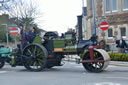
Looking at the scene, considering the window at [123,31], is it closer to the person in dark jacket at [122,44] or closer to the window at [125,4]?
the window at [125,4]

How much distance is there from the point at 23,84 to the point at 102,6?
1657cm

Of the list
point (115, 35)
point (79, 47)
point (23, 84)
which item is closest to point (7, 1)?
point (115, 35)

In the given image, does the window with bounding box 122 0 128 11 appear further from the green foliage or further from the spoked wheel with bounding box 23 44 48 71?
the spoked wheel with bounding box 23 44 48 71

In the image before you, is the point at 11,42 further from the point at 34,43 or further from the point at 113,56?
the point at 34,43

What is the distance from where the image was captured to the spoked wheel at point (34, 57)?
34.1 feet

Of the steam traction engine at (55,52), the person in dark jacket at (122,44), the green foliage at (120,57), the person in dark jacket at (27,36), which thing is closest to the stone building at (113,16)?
the person in dark jacket at (122,44)

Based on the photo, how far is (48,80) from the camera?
845 centimetres


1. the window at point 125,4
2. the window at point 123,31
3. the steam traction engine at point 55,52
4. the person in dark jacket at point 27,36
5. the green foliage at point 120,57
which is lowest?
the green foliage at point 120,57

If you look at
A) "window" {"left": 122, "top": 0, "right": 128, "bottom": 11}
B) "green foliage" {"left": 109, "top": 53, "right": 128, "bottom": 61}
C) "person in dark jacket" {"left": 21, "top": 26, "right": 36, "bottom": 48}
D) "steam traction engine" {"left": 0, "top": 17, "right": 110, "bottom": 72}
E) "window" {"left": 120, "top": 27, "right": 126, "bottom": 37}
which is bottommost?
"green foliage" {"left": 109, "top": 53, "right": 128, "bottom": 61}

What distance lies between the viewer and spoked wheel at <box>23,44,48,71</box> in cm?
1040

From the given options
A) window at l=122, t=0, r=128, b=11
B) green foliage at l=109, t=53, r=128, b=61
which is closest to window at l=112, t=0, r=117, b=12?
window at l=122, t=0, r=128, b=11

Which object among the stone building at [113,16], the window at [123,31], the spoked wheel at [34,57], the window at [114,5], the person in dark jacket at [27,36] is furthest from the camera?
the window at [114,5]

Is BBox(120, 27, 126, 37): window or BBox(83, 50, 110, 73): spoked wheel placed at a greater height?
BBox(120, 27, 126, 37): window

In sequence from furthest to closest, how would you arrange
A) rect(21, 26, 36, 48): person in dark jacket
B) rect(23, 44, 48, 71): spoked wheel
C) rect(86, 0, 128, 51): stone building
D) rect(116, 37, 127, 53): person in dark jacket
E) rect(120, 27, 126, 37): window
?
1. rect(120, 27, 126, 37): window
2. rect(86, 0, 128, 51): stone building
3. rect(116, 37, 127, 53): person in dark jacket
4. rect(21, 26, 36, 48): person in dark jacket
5. rect(23, 44, 48, 71): spoked wheel
